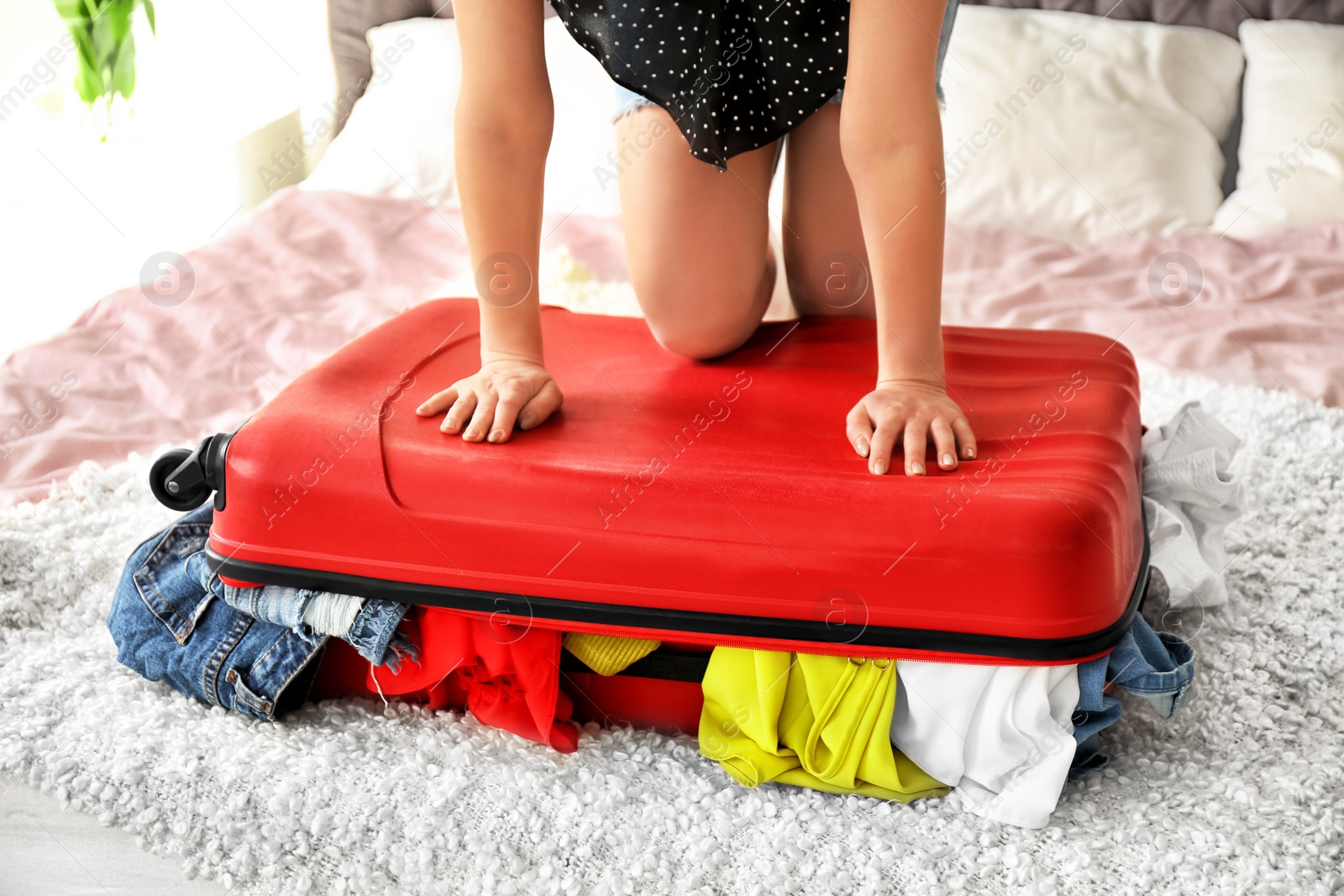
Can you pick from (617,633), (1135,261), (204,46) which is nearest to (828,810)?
(617,633)

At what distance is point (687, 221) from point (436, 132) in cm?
93

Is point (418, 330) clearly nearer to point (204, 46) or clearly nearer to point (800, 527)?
point (800, 527)

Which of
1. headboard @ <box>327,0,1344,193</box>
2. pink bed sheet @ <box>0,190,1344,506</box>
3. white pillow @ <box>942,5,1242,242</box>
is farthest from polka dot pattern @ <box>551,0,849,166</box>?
headboard @ <box>327,0,1344,193</box>

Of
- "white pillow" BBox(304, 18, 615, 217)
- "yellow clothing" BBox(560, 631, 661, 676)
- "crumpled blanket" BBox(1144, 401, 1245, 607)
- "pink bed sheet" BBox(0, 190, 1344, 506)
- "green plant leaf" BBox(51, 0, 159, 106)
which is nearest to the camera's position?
"yellow clothing" BBox(560, 631, 661, 676)

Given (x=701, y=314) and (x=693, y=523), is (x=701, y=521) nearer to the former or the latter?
(x=693, y=523)


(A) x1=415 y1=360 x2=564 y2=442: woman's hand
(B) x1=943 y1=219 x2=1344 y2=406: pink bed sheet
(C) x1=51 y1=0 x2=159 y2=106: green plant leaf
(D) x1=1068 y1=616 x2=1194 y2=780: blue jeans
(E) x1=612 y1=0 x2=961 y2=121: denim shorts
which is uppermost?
(E) x1=612 y1=0 x2=961 y2=121: denim shorts

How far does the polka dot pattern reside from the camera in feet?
3.45

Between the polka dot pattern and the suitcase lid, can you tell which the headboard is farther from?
the suitcase lid

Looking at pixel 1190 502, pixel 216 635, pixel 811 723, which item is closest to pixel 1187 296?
pixel 1190 502

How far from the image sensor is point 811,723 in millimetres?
812

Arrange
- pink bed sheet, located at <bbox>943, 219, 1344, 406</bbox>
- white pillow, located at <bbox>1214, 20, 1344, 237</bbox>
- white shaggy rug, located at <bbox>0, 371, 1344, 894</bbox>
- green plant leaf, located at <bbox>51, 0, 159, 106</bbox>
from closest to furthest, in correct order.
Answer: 1. white shaggy rug, located at <bbox>0, 371, 1344, 894</bbox>
2. pink bed sheet, located at <bbox>943, 219, 1344, 406</bbox>
3. white pillow, located at <bbox>1214, 20, 1344, 237</bbox>
4. green plant leaf, located at <bbox>51, 0, 159, 106</bbox>

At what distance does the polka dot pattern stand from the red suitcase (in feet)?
1.08

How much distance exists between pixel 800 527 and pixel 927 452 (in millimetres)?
146

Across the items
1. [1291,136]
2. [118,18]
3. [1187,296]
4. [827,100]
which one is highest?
[827,100]
